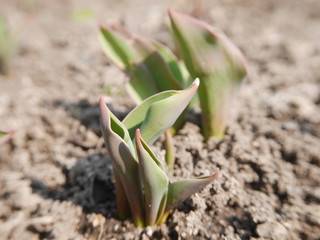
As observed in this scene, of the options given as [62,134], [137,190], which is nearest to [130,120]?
[137,190]

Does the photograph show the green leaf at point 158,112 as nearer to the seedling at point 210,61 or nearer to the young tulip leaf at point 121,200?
the young tulip leaf at point 121,200

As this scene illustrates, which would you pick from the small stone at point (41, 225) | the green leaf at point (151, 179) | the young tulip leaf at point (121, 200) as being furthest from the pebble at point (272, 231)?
the small stone at point (41, 225)

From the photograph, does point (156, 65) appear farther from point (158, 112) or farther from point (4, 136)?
point (4, 136)

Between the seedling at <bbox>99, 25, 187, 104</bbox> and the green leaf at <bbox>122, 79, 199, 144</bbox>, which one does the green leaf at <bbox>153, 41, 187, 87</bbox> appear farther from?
the green leaf at <bbox>122, 79, 199, 144</bbox>

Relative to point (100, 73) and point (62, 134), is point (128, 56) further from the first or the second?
point (100, 73)

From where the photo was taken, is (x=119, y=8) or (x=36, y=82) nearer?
(x=36, y=82)

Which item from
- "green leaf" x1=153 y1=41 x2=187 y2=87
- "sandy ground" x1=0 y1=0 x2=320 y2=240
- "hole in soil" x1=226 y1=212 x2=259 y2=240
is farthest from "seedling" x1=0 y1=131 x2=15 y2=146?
"hole in soil" x1=226 y1=212 x2=259 y2=240

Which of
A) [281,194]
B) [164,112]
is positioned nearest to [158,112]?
[164,112]
